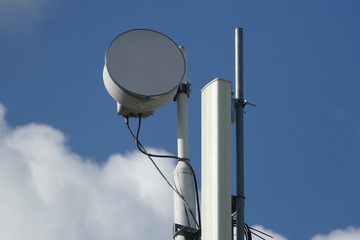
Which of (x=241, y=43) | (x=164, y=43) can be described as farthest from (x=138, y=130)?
(x=241, y=43)

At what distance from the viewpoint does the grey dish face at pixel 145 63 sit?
932 centimetres

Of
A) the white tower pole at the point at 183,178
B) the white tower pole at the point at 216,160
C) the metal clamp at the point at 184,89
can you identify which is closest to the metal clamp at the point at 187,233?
the white tower pole at the point at 183,178

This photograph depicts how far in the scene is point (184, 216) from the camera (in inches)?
361

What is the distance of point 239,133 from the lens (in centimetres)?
729

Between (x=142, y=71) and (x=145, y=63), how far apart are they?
0.17 metres

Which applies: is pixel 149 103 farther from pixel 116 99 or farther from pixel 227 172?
pixel 227 172

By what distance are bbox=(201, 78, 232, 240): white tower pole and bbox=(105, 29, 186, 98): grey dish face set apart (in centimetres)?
262

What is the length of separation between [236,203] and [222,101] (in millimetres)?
999

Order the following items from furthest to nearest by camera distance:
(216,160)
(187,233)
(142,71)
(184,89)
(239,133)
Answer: (184,89)
(142,71)
(187,233)
(239,133)
(216,160)

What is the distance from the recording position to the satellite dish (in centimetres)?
931

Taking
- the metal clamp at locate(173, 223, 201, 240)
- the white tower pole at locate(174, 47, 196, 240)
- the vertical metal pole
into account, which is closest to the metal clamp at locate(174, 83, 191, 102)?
the white tower pole at locate(174, 47, 196, 240)

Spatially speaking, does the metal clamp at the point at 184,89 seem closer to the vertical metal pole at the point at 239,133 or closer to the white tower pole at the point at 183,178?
the white tower pole at the point at 183,178

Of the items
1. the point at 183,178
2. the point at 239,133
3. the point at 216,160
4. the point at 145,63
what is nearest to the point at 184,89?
the point at 145,63

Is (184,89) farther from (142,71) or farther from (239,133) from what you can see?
(239,133)
